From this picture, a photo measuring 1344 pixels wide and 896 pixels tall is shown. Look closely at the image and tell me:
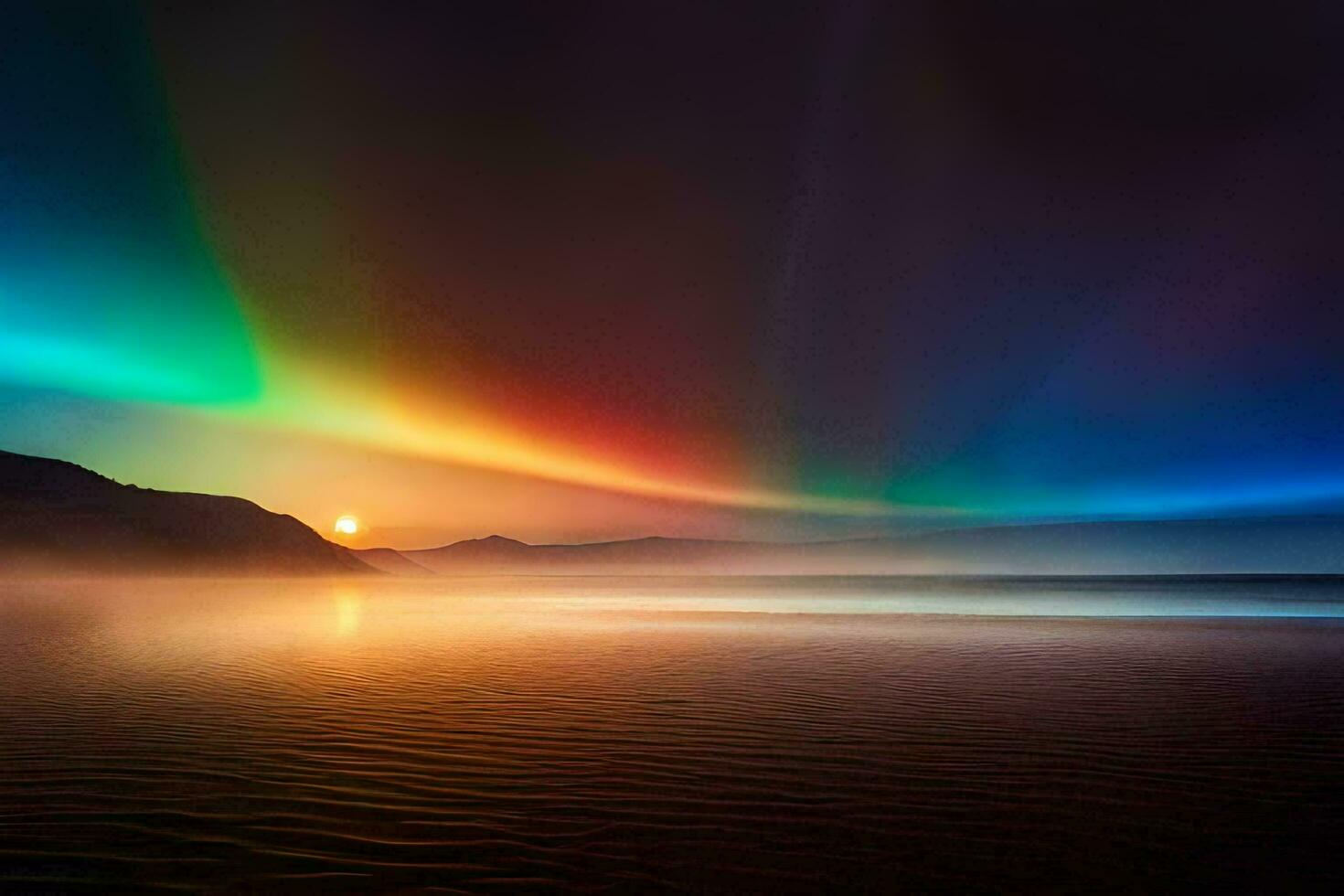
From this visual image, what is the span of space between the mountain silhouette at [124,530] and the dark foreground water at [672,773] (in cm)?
13534

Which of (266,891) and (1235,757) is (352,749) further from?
(1235,757)

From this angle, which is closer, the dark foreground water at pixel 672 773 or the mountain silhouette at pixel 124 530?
the dark foreground water at pixel 672 773

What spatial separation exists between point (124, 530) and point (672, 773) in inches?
7195

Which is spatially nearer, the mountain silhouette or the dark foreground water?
the dark foreground water

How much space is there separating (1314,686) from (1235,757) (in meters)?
5.87

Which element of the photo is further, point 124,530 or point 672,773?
point 124,530

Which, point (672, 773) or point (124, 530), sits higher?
point (124, 530)

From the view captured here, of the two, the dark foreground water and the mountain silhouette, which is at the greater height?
the mountain silhouette

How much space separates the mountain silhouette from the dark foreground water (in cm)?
13534

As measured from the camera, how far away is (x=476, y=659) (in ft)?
49.2

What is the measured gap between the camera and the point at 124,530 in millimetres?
156625

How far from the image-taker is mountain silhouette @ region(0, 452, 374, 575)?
13650 cm

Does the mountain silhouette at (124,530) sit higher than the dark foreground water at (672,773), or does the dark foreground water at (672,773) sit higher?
the mountain silhouette at (124,530)

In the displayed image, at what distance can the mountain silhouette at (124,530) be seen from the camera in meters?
136
